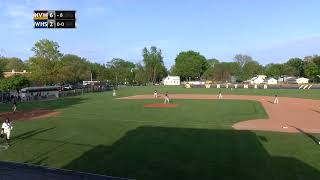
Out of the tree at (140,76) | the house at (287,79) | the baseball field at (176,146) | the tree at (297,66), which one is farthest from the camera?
the tree at (297,66)

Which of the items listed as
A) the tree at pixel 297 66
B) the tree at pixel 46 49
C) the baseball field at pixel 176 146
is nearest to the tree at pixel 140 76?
the tree at pixel 297 66

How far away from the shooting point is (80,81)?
160375 mm

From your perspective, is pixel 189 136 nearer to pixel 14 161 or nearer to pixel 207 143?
pixel 207 143

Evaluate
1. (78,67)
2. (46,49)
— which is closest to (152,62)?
(78,67)

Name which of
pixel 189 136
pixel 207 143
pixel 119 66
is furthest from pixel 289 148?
pixel 119 66

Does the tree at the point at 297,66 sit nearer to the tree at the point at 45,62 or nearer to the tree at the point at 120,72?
the tree at the point at 120,72
